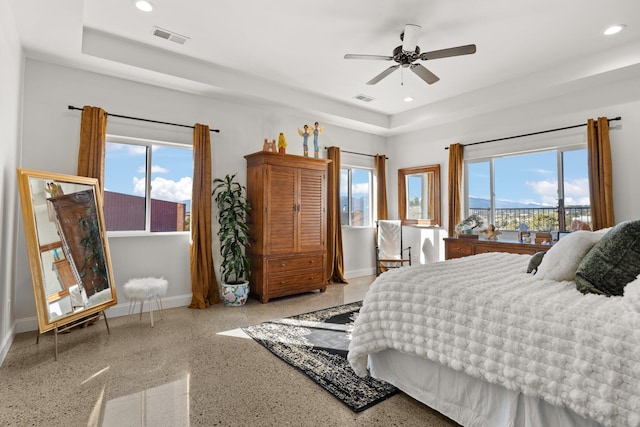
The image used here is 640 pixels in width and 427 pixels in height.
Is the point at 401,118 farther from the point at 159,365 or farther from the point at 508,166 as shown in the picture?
the point at 159,365

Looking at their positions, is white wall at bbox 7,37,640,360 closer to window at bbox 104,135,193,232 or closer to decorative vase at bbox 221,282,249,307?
window at bbox 104,135,193,232

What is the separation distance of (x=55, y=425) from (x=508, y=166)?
220 inches

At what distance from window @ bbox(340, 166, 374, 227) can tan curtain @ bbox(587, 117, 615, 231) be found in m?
3.28

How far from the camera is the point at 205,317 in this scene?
370cm

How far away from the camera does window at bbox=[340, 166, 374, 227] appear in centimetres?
602

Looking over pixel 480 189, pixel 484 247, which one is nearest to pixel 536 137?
pixel 480 189

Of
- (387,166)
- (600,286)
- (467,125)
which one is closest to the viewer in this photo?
(600,286)

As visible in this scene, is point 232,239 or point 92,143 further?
point 232,239

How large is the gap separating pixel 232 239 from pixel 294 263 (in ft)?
2.98

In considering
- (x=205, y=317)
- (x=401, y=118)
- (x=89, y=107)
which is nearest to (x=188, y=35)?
(x=89, y=107)

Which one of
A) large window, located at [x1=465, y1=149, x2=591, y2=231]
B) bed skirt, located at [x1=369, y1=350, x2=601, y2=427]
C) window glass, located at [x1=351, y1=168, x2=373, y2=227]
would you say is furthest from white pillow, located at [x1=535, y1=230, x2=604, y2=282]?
window glass, located at [x1=351, y1=168, x2=373, y2=227]

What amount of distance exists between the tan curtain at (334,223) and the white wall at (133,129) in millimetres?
741

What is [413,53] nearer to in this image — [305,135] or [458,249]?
[305,135]

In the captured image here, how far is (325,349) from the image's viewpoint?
2.78 meters
